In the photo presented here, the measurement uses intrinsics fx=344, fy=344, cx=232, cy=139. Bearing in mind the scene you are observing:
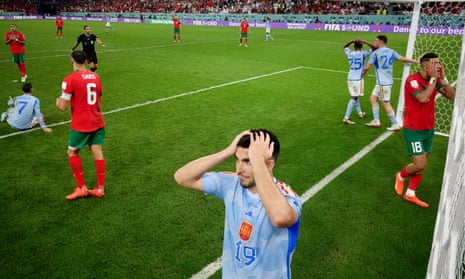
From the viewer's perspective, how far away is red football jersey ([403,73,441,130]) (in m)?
4.91

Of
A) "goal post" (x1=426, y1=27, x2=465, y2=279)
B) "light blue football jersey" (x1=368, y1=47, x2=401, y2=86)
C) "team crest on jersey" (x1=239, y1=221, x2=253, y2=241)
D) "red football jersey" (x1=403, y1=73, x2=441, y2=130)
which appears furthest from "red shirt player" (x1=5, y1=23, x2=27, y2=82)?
"goal post" (x1=426, y1=27, x2=465, y2=279)

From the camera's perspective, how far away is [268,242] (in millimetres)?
2152

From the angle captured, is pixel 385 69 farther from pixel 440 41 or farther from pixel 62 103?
pixel 440 41

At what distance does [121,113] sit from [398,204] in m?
7.24

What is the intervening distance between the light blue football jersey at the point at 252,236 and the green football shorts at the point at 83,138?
341 cm

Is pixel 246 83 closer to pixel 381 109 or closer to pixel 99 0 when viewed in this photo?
pixel 381 109

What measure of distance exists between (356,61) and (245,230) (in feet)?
Answer: 24.9

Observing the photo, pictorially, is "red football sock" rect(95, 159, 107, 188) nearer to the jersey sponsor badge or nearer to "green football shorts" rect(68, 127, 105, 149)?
"green football shorts" rect(68, 127, 105, 149)

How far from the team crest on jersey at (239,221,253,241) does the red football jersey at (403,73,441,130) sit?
382 cm

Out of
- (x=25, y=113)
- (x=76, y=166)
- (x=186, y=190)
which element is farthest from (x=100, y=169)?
(x=25, y=113)

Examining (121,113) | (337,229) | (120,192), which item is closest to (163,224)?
(120,192)

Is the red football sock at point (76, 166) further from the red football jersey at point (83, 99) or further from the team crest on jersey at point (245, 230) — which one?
the team crest on jersey at point (245, 230)

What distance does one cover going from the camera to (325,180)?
5984 mm

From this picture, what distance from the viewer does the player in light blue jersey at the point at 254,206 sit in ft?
6.07
